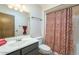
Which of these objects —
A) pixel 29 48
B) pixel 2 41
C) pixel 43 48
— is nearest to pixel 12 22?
pixel 2 41

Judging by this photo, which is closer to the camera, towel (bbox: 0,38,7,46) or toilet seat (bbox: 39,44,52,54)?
towel (bbox: 0,38,7,46)

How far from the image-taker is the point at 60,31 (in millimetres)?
1488

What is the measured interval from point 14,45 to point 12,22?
0.33m

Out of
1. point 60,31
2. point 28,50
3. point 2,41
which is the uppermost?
point 60,31

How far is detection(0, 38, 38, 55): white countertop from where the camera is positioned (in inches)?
49.8

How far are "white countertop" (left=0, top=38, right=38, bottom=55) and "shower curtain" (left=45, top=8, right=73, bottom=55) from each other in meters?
0.26

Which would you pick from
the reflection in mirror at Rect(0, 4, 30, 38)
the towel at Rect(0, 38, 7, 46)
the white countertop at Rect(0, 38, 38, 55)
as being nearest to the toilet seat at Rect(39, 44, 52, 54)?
the white countertop at Rect(0, 38, 38, 55)

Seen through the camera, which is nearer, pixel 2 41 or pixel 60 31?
pixel 2 41

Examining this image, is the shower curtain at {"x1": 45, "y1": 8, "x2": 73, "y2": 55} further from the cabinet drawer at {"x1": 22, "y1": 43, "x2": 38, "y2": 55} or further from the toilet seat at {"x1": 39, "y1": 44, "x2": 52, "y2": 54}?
the cabinet drawer at {"x1": 22, "y1": 43, "x2": 38, "y2": 55}

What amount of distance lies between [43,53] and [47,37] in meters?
0.26

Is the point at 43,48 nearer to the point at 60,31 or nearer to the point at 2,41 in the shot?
the point at 60,31

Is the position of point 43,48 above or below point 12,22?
below
